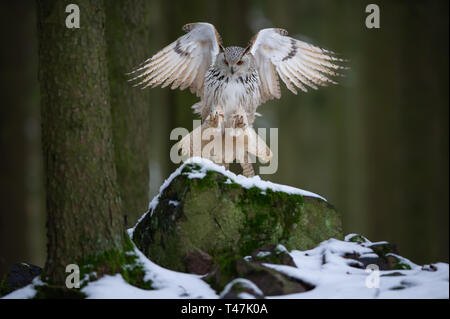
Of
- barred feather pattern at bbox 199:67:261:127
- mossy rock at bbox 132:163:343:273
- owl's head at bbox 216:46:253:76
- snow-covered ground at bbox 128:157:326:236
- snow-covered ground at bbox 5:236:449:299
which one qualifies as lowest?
snow-covered ground at bbox 5:236:449:299

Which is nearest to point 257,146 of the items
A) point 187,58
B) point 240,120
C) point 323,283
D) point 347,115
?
point 240,120

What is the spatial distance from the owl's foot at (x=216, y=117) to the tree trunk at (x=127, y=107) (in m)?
1.04

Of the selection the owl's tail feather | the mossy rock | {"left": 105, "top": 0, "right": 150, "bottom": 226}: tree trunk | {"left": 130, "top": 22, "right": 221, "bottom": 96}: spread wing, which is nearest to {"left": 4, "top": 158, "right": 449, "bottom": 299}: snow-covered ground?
the mossy rock

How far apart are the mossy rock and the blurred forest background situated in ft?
9.66

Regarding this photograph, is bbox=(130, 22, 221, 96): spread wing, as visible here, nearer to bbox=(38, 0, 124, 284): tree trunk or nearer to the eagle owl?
the eagle owl

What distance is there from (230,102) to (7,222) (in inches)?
198

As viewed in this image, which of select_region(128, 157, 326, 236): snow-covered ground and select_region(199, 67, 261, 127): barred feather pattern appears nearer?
select_region(128, 157, 326, 236): snow-covered ground

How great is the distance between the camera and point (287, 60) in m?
5.66

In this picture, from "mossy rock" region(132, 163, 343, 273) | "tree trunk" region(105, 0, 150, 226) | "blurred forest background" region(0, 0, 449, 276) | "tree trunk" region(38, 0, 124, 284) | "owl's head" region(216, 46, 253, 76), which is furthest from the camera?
"blurred forest background" region(0, 0, 449, 276)

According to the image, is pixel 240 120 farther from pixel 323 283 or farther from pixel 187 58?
pixel 323 283

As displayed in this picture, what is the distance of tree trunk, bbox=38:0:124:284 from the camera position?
3.65m

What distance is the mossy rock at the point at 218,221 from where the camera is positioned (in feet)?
13.6

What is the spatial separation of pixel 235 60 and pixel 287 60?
2.61 feet

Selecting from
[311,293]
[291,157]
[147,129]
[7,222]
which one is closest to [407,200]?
[291,157]
